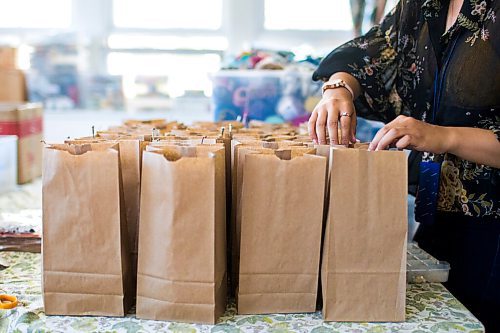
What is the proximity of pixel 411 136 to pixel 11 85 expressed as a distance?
132 inches

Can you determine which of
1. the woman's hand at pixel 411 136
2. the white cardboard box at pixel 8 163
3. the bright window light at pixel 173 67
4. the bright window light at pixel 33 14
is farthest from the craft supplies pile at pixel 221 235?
the bright window light at pixel 33 14

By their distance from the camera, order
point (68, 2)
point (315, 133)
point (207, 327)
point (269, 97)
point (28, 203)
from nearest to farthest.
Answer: point (207, 327)
point (315, 133)
point (28, 203)
point (269, 97)
point (68, 2)

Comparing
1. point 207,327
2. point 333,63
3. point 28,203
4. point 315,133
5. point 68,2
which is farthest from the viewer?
point 68,2

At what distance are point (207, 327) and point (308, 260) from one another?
0.60ft

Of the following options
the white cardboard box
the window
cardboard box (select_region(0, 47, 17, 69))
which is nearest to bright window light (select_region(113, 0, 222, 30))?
the window

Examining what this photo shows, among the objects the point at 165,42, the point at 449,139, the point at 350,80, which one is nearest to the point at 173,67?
the point at 165,42

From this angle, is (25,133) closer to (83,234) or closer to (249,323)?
(83,234)

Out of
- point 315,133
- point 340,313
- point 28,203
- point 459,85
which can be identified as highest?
point 459,85

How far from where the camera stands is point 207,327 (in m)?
0.85

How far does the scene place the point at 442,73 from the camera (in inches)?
48.6

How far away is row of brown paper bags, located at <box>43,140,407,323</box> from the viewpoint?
839 mm

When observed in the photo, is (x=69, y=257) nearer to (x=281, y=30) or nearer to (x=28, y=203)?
(x=28, y=203)

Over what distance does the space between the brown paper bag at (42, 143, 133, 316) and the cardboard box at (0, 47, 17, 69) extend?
314 cm

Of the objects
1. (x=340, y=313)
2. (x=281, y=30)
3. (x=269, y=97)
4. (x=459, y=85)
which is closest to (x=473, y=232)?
(x=459, y=85)
